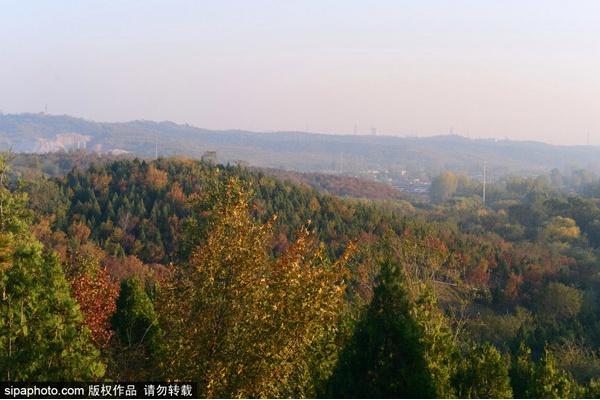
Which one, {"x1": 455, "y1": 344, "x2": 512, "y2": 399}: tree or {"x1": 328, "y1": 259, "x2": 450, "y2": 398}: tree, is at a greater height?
{"x1": 328, "y1": 259, "x2": 450, "y2": 398}: tree

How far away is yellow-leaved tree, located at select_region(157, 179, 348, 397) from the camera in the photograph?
10469 millimetres

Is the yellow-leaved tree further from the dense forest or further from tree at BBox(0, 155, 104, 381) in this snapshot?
tree at BBox(0, 155, 104, 381)

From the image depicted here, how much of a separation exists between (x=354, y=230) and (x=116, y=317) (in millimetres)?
54956

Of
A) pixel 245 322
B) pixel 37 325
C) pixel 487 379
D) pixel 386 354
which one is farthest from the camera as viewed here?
pixel 487 379

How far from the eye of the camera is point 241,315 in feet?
34.7

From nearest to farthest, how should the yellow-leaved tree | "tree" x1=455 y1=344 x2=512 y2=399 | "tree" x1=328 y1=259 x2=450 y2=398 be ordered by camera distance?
the yellow-leaved tree, "tree" x1=328 y1=259 x2=450 y2=398, "tree" x1=455 y1=344 x2=512 y2=399

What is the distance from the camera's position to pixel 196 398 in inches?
403

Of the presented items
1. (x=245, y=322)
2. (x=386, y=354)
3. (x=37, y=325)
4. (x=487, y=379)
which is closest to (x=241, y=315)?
(x=245, y=322)

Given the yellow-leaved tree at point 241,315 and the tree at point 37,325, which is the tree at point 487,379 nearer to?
the yellow-leaved tree at point 241,315

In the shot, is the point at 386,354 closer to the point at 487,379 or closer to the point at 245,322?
the point at 245,322

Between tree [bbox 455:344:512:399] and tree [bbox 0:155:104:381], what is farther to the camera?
tree [bbox 455:344:512:399]

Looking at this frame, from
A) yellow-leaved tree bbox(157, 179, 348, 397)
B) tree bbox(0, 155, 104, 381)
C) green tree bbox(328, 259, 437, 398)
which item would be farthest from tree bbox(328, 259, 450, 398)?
tree bbox(0, 155, 104, 381)

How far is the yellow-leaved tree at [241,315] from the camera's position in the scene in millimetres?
10469

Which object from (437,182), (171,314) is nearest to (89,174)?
(171,314)
